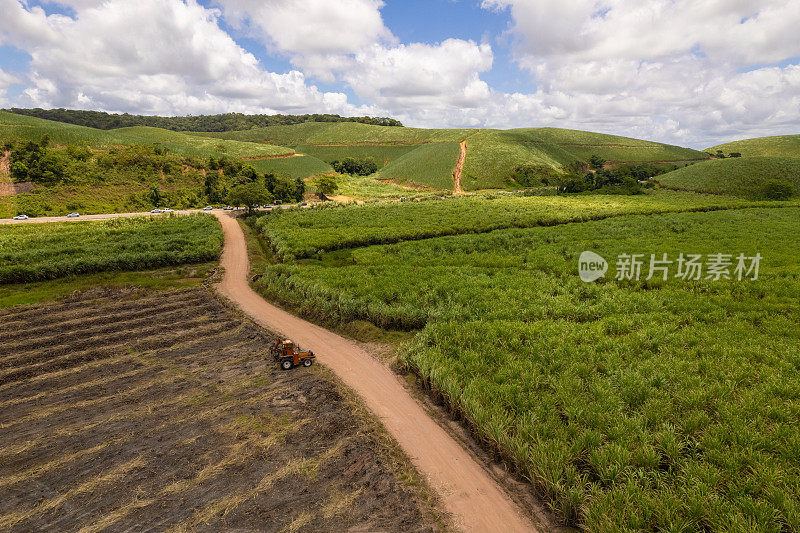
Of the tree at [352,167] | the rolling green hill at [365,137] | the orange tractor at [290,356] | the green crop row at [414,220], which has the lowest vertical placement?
the orange tractor at [290,356]

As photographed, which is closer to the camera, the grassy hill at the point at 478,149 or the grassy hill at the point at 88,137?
the grassy hill at the point at 88,137

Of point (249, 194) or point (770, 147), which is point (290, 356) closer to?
point (249, 194)

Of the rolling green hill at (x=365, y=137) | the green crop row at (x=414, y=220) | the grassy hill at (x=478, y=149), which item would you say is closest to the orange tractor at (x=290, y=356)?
the green crop row at (x=414, y=220)

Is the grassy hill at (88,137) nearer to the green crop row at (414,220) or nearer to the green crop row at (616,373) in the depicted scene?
the green crop row at (414,220)

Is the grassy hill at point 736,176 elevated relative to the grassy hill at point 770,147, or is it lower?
lower

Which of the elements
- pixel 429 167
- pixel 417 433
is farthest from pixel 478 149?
pixel 417 433

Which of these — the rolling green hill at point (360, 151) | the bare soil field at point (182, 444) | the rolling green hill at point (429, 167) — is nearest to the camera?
the bare soil field at point (182, 444)

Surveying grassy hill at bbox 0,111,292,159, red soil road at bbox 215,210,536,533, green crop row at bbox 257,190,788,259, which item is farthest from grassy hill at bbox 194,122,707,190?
red soil road at bbox 215,210,536,533
